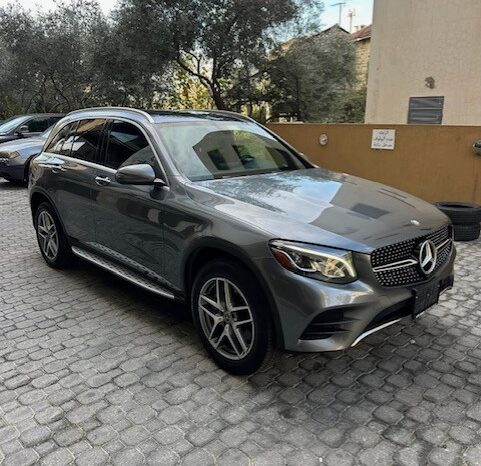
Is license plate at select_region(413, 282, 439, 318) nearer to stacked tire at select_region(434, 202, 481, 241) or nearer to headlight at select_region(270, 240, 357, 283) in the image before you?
headlight at select_region(270, 240, 357, 283)

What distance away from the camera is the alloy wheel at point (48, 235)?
5035 mm

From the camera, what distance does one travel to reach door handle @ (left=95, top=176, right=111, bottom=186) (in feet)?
13.2

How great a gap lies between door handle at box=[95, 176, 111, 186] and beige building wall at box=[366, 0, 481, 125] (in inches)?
336

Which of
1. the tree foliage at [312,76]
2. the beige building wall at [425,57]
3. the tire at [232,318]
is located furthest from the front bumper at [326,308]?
the tree foliage at [312,76]

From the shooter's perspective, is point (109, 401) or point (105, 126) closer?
point (109, 401)

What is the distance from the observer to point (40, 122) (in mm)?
12438

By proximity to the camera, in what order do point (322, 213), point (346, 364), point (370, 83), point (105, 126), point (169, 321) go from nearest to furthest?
point (322, 213)
point (346, 364)
point (169, 321)
point (105, 126)
point (370, 83)

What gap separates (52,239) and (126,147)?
5.63 feet

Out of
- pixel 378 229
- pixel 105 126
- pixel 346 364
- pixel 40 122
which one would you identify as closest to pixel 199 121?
pixel 105 126

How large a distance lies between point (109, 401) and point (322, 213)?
5.61 ft

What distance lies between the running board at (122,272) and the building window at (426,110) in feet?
28.3

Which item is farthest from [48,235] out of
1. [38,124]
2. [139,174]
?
[38,124]

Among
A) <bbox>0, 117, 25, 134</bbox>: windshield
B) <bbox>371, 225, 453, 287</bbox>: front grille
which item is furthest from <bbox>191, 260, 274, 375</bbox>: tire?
<bbox>0, 117, 25, 134</bbox>: windshield

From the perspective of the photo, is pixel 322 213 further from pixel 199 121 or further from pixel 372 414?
pixel 199 121
